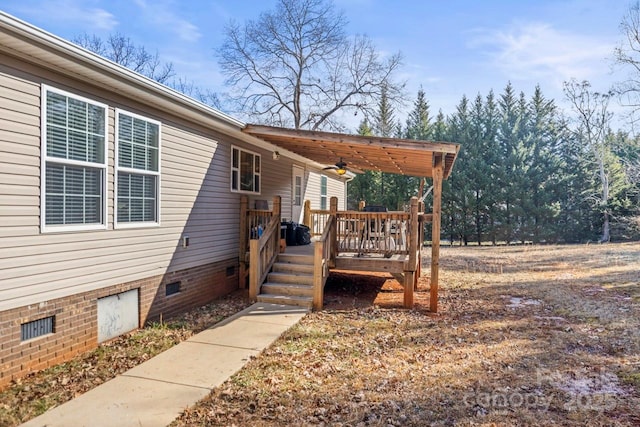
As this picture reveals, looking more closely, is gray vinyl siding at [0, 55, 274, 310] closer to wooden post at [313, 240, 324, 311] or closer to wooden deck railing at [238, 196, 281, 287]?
wooden deck railing at [238, 196, 281, 287]

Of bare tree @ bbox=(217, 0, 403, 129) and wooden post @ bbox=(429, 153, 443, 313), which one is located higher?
bare tree @ bbox=(217, 0, 403, 129)

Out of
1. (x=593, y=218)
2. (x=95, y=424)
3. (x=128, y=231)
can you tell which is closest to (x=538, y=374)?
(x=95, y=424)

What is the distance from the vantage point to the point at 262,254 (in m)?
7.93

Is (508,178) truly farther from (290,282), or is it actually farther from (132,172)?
(132,172)

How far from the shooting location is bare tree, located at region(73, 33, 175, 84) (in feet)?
74.6

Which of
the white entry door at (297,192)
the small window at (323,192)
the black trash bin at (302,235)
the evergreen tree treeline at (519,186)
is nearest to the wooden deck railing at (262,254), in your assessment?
the black trash bin at (302,235)

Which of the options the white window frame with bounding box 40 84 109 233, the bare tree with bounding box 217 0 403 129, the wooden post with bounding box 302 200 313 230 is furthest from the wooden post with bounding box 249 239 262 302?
the bare tree with bounding box 217 0 403 129

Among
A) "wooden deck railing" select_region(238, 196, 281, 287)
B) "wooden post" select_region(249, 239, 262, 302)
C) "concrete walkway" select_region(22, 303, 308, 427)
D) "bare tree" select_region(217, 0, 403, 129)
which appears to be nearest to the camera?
"concrete walkway" select_region(22, 303, 308, 427)

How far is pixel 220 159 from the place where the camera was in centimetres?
836

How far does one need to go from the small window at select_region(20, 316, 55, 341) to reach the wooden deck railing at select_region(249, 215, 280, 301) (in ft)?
11.6

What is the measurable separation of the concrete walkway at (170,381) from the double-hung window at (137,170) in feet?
6.75

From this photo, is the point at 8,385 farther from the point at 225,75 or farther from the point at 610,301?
the point at 225,75

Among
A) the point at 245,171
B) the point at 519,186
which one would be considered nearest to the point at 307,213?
the point at 245,171

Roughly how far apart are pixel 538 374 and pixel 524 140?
25.9m
